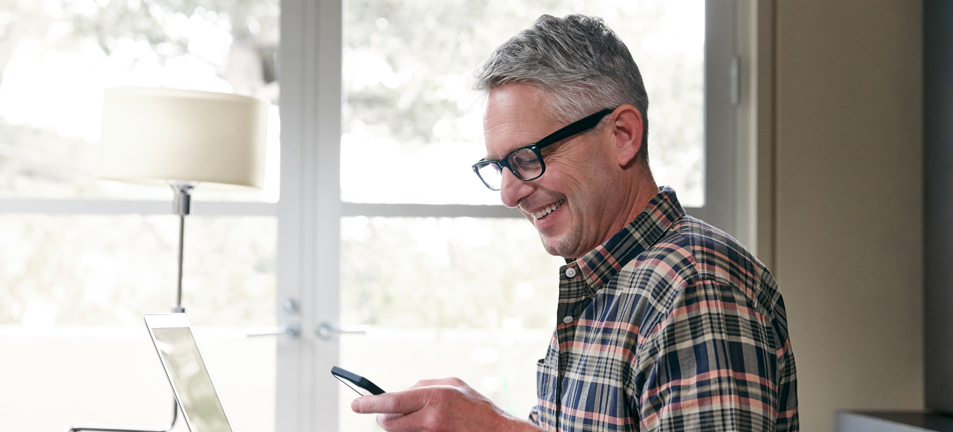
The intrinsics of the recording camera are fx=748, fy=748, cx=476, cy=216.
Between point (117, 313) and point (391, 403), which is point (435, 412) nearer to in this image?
point (391, 403)

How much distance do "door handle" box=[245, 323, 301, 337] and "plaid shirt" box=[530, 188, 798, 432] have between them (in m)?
1.39

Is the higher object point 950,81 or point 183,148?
point 950,81

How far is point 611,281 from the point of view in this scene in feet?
3.61

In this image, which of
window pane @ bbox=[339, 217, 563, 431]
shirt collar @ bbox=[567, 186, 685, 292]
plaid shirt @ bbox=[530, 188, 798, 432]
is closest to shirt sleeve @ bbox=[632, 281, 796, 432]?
plaid shirt @ bbox=[530, 188, 798, 432]

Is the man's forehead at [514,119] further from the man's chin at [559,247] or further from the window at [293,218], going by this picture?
the window at [293,218]

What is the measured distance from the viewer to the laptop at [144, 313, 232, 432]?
1.27 metres

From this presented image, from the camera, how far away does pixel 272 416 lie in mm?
2416

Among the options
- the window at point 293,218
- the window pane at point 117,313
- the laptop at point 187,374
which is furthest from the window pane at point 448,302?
the laptop at point 187,374

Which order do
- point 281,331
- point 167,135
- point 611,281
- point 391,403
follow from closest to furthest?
point 391,403, point 611,281, point 167,135, point 281,331

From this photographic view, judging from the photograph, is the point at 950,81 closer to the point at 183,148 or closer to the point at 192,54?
the point at 183,148

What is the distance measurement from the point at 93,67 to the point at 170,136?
0.89m

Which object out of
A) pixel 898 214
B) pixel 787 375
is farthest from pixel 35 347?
pixel 898 214

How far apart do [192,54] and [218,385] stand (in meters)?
1.09

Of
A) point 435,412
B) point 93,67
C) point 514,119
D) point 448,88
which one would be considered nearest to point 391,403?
point 435,412
